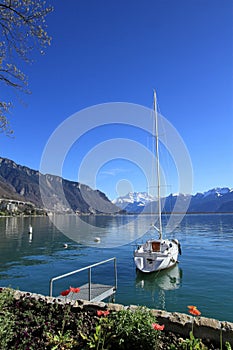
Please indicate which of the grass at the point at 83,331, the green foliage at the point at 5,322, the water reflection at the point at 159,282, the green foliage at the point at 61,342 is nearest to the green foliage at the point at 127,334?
the grass at the point at 83,331

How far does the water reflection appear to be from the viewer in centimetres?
1331

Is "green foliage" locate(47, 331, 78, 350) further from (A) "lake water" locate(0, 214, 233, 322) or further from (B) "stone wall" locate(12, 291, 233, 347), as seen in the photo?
(A) "lake water" locate(0, 214, 233, 322)

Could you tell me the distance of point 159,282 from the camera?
16.4 m

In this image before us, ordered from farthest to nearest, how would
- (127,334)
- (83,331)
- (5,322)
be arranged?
1. (83,331)
2. (5,322)
3. (127,334)

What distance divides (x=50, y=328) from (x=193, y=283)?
13.7 metres

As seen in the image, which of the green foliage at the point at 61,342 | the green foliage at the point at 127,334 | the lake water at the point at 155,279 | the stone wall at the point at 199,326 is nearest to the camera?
the green foliage at the point at 127,334

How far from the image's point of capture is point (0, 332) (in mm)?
3832

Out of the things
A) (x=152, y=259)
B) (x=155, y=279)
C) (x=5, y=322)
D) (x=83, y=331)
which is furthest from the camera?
(x=152, y=259)

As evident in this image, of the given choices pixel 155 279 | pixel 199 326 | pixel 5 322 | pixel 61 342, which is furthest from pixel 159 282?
pixel 5 322

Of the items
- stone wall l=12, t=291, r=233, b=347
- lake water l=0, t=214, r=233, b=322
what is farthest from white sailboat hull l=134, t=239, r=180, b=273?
stone wall l=12, t=291, r=233, b=347

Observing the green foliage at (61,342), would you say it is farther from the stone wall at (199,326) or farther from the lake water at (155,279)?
the lake water at (155,279)

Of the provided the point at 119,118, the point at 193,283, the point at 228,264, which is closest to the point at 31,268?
the point at 193,283

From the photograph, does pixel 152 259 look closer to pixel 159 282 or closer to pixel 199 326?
pixel 159 282

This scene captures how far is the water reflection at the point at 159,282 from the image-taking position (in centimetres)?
1331
